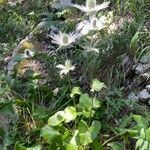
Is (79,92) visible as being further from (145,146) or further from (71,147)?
(145,146)

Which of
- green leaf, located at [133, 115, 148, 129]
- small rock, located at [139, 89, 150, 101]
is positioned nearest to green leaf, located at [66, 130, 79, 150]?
green leaf, located at [133, 115, 148, 129]

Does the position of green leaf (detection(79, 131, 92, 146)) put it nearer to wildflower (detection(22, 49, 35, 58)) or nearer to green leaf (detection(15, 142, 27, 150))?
green leaf (detection(15, 142, 27, 150))

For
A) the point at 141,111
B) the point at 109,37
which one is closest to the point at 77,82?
the point at 109,37

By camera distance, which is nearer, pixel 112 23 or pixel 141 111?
pixel 141 111

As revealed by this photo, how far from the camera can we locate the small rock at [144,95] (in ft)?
12.5

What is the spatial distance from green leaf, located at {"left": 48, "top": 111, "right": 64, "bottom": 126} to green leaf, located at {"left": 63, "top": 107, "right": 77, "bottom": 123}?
34 millimetres

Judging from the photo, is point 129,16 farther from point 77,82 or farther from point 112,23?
point 77,82

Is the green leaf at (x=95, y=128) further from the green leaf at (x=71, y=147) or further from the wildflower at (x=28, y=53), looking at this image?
the wildflower at (x=28, y=53)

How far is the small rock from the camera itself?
3803 millimetres

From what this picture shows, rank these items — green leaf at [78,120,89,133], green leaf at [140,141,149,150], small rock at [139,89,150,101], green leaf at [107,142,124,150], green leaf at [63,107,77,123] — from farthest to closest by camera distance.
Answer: small rock at [139,89,150,101], green leaf at [63,107,77,123], green leaf at [78,120,89,133], green leaf at [107,142,124,150], green leaf at [140,141,149,150]

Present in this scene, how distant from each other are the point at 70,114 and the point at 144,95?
0.70m

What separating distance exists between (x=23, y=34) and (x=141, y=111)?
2583 millimetres

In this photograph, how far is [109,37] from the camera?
451 centimetres

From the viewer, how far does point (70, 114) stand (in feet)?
11.9
